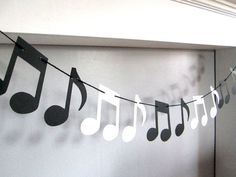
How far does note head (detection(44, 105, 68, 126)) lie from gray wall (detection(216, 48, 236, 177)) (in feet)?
4.02

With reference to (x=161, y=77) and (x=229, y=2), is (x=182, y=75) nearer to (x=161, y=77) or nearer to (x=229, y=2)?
(x=161, y=77)

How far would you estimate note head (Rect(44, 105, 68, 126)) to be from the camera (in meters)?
0.72

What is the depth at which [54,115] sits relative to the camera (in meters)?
0.73

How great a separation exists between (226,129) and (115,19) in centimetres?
117

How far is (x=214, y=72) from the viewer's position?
1.69 metres

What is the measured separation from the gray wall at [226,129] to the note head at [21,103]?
1.32 metres

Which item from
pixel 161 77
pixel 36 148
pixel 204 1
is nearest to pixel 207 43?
pixel 204 1

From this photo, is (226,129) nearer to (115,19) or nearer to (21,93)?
(115,19)

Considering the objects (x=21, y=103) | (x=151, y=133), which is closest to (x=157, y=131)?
(x=151, y=133)

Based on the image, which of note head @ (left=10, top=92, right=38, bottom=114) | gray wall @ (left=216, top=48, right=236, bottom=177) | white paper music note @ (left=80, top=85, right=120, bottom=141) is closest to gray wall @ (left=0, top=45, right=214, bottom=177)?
gray wall @ (left=216, top=48, right=236, bottom=177)

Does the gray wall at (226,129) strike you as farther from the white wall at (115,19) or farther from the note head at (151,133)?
the note head at (151,133)

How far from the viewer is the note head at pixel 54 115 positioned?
721 millimetres

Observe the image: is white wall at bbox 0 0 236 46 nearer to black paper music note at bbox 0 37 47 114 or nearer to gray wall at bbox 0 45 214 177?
black paper music note at bbox 0 37 47 114

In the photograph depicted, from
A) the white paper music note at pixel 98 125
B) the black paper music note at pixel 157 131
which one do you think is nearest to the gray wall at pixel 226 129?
the black paper music note at pixel 157 131
